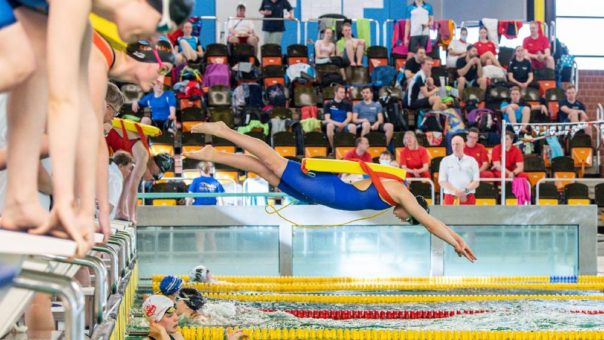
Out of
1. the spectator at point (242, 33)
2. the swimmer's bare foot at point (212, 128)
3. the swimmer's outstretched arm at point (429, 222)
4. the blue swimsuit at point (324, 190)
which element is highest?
the spectator at point (242, 33)

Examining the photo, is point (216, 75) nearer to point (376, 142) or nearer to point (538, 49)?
point (376, 142)

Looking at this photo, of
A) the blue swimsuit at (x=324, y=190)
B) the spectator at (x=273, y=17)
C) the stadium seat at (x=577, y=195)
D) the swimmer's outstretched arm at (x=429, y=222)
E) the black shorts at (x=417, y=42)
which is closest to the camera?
the swimmer's outstretched arm at (x=429, y=222)

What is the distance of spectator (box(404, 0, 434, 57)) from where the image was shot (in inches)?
573

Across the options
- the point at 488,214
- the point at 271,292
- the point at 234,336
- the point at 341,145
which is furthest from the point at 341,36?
the point at 234,336

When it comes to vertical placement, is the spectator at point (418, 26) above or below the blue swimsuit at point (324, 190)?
above

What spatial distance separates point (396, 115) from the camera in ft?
41.8

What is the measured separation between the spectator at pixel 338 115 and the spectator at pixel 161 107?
2050 mm

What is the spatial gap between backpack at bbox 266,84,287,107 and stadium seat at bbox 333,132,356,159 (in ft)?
5.00

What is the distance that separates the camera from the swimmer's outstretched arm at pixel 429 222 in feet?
20.5

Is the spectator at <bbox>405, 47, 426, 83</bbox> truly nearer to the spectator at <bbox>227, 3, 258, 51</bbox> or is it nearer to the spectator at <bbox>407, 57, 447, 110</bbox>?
the spectator at <bbox>407, 57, 447, 110</bbox>

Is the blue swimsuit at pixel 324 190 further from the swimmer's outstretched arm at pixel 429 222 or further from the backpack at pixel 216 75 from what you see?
the backpack at pixel 216 75

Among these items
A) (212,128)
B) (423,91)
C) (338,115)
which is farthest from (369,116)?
(212,128)

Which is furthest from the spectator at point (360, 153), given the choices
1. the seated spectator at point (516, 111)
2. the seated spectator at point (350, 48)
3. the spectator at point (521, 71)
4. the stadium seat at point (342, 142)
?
the spectator at point (521, 71)

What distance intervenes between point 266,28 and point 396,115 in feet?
10.6
